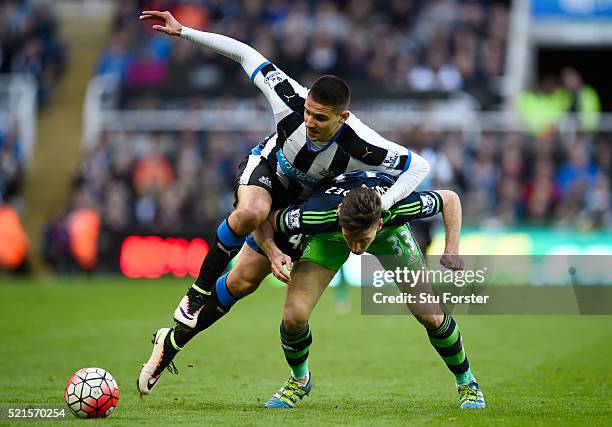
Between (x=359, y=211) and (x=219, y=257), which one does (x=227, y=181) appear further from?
(x=359, y=211)

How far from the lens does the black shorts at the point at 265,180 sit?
7.99m

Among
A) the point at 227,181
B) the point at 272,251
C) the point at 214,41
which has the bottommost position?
the point at 227,181

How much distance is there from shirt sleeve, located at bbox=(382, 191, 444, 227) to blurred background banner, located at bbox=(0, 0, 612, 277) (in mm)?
8966

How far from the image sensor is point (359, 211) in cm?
720

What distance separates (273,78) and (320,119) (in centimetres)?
74

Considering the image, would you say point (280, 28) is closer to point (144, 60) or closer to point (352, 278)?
point (144, 60)

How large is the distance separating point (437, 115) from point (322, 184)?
1424 centimetres

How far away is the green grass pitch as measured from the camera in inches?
296

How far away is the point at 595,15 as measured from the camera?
2528 cm

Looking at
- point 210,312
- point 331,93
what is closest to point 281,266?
point 210,312

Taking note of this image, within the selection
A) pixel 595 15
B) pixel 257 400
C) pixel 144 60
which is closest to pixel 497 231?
pixel 595 15

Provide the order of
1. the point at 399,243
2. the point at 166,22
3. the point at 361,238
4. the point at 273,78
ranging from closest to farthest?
the point at 361,238
the point at 399,243
the point at 273,78
the point at 166,22

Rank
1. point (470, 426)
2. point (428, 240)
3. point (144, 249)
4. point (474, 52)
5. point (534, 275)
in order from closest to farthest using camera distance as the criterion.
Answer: point (470, 426) → point (534, 275) → point (428, 240) → point (144, 249) → point (474, 52)

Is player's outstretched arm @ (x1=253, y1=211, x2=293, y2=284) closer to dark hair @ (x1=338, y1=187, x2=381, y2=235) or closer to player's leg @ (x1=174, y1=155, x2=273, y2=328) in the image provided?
player's leg @ (x1=174, y1=155, x2=273, y2=328)
